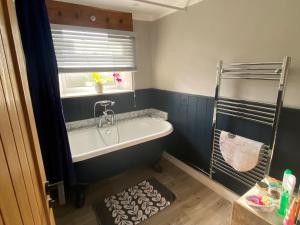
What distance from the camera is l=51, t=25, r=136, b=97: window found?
7.10 feet

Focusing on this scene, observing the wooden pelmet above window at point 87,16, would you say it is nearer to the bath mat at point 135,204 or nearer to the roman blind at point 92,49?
the roman blind at point 92,49

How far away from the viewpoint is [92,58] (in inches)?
94.0

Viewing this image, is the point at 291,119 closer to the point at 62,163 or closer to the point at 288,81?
the point at 288,81

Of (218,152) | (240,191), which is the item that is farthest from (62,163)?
(240,191)

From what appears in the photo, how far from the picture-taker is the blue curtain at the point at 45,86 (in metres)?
1.28

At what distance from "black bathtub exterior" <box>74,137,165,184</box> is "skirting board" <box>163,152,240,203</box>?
1.52 ft

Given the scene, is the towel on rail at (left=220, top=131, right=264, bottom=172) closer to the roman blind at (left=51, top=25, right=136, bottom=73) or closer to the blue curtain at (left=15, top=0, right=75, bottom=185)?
the blue curtain at (left=15, top=0, right=75, bottom=185)

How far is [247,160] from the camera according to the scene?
5.30ft

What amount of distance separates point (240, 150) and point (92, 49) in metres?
2.20

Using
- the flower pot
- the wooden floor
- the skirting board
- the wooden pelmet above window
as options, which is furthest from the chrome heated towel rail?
the flower pot

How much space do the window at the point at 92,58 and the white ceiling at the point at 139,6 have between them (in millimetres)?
297

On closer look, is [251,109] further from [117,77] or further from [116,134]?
[117,77]

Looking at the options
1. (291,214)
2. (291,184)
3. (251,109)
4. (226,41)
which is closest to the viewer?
(291,214)

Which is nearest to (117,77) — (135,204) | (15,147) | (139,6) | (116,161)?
(139,6)
